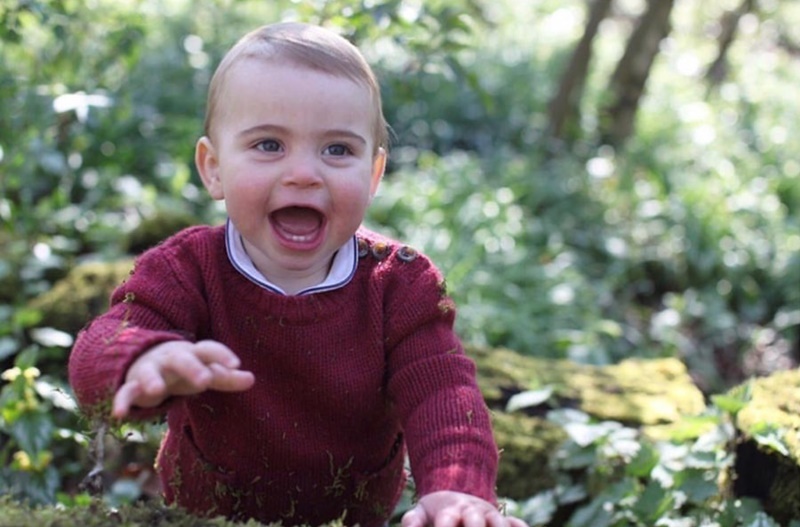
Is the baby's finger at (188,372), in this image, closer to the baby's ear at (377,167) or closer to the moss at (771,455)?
the baby's ear at (377,167)

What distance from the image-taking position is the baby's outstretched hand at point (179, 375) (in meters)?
1.51

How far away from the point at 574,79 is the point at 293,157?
617 centimetres

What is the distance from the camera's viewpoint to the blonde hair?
75.0 inches

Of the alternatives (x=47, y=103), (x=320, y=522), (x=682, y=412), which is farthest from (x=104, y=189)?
(x=320, y=522)

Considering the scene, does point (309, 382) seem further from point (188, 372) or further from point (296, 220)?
point (188, 372)

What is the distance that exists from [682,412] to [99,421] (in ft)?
8.18

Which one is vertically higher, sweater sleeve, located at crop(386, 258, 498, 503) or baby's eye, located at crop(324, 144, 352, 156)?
baby's eye, located at crop(324, 144, 352, 156)

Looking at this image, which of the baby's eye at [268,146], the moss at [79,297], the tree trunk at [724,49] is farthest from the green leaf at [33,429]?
the tree trunk at [724,49]

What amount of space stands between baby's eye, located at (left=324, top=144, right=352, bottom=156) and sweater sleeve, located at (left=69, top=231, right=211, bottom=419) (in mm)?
363

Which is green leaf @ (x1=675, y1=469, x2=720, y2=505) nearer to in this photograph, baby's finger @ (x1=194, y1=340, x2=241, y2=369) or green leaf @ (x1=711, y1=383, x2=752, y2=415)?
green leaf @ (x1=711, y1=383, x2=752, y2=415)

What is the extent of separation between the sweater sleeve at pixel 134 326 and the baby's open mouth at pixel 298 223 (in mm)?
204

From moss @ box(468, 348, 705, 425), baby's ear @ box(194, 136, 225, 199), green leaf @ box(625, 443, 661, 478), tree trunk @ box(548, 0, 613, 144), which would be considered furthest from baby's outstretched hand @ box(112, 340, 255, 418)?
tree trunk @ box(548, 0, 613, 144)

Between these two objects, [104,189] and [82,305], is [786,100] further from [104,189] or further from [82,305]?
[82,305]

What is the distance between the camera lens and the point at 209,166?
2.10 meters
